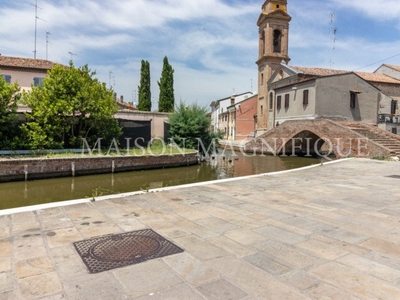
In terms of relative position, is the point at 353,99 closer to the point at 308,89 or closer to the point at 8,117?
the point at 308,89

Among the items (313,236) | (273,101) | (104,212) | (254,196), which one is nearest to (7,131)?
(104,212)

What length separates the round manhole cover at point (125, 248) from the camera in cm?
315

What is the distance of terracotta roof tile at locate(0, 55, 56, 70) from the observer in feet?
78.7

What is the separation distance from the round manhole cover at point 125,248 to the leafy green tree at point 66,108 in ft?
39.6

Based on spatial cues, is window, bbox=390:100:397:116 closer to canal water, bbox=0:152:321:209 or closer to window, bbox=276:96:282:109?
window, bbox=276:96:282:109

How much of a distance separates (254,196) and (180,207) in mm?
1822

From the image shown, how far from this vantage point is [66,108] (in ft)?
45.8

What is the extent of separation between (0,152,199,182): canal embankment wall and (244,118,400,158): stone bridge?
10680 millimetres

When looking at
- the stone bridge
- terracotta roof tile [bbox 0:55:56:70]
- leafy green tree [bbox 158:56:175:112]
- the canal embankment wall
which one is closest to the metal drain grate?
the canal embankment wall

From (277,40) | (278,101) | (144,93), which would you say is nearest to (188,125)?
(278,101)

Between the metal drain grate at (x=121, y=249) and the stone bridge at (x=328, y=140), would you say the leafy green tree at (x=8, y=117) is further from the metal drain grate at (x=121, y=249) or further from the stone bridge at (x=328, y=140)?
the stone bridge at (x=328, y=140)

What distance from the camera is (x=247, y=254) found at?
10.6 ft

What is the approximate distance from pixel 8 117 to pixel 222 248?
13401 millimetres

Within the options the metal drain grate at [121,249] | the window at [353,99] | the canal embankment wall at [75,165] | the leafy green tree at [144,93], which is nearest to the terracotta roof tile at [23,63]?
the leafy green tree at [144,93]
